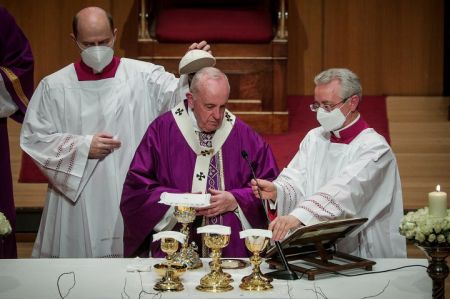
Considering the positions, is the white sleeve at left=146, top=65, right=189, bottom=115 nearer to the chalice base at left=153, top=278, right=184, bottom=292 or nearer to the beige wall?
the chalice base at left=153, top=278, right=184, bottom=292

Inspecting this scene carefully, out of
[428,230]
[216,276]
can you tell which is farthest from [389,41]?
[216,276]

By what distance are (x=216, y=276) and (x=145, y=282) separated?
305 mm

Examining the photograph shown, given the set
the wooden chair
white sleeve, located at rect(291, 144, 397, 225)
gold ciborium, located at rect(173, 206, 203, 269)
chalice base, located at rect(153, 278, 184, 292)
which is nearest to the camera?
chalice base, located at rect(153, 278, 184, 292)

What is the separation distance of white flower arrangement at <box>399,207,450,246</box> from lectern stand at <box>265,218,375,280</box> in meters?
0.36

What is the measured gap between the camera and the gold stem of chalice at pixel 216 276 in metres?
3.29

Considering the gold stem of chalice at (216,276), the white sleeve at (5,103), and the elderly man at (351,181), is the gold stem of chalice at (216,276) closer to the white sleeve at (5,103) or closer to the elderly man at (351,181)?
the elderly man at (351,181)

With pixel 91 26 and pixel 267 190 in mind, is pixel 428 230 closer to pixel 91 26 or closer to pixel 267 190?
pixel 267 190

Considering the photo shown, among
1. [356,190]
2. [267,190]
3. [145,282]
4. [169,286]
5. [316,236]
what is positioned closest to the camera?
[169,286]

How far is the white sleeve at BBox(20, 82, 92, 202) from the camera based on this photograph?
15.5ft

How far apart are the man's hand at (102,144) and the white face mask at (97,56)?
42 centimetres

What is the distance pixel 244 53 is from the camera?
735cm

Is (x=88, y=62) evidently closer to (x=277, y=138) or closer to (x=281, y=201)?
(x=281, y=201)

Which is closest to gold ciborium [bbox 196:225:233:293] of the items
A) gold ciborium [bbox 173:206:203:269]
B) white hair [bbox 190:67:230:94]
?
gold ciborium [bbox 173:206:203:269]

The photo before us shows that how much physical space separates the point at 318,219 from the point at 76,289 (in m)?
1.19
